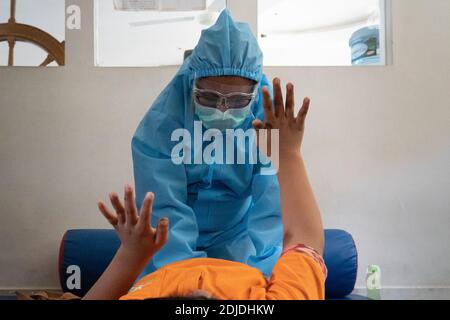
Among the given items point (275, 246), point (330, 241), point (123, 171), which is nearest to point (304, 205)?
point (275, 246)

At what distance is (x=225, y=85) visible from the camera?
1353mm

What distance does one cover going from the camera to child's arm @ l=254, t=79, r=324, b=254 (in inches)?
37.3

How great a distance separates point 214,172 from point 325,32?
1.35 meters

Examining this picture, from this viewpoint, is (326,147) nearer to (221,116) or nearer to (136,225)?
(221,116)

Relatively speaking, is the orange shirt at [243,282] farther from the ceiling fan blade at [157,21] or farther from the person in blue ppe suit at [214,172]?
the ceiling fan blade at [157,21]

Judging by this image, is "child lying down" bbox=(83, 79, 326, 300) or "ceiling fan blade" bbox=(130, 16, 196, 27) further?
"ceiling fan blade" bbox=(130, 16, 196, 27)

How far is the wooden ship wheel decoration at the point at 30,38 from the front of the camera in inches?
93.0

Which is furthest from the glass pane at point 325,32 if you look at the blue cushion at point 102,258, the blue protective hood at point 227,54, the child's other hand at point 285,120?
the child's other hand at point 285,120

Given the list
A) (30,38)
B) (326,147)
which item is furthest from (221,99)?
(30,38)

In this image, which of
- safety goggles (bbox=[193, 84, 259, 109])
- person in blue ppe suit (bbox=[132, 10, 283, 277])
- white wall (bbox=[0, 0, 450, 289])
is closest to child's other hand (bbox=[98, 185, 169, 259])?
person in blue ppe suit (bbox=[132, 10, 283, 277])

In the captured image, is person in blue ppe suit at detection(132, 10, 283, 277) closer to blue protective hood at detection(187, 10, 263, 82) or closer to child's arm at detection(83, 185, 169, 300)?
blue protective hood at detection(187, 10, 263, 82)

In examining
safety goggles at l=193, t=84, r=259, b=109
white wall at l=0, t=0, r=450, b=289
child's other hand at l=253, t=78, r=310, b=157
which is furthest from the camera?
white wall at l=0, t=0, r=450, b=289

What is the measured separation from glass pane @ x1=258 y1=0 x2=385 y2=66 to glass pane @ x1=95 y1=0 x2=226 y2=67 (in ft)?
0.94
